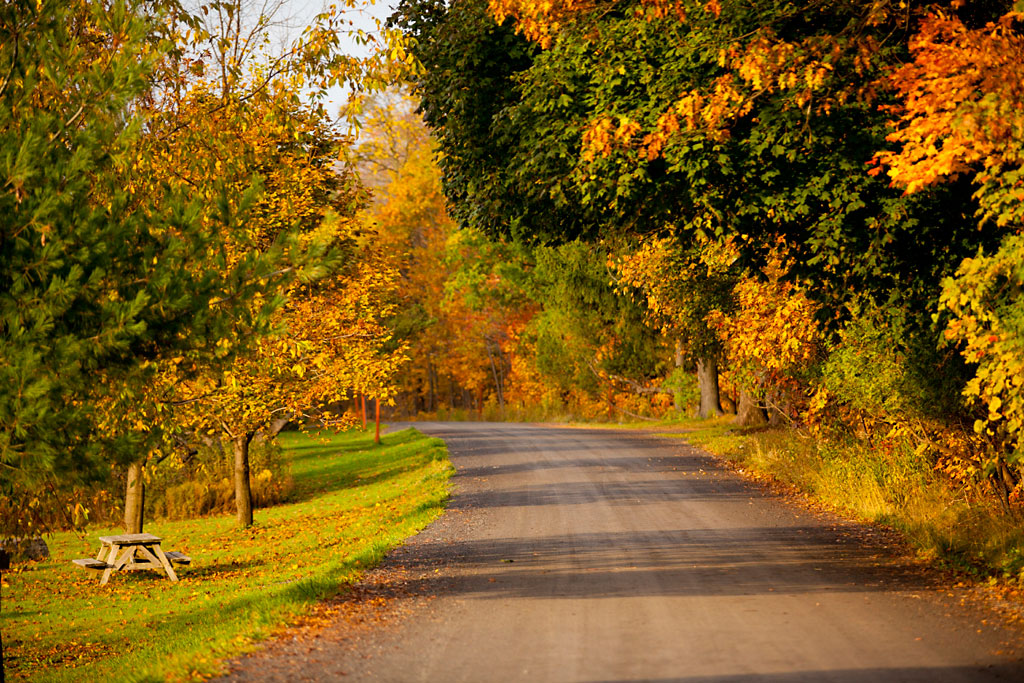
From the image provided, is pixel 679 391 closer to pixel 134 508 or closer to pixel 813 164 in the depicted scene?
pixel 134 508

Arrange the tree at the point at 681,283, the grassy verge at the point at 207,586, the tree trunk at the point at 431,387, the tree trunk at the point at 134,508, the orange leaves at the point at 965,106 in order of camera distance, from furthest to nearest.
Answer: the tree trunk at the point at 431,387
the tree at the point at 681,283
the tree trunk at the point at 134,508
the grassy verge at the point at 207,586
the orange leaves at the point at 965,106

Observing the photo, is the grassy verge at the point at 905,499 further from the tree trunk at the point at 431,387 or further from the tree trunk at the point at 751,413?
the tree trunk at the point at 431,387

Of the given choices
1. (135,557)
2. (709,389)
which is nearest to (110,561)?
(135,557)

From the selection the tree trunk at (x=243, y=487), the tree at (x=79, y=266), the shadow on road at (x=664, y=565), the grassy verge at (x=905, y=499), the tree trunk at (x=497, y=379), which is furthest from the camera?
the tree trunk at (x=497, y=379)

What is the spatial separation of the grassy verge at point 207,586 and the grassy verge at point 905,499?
6.38 meters

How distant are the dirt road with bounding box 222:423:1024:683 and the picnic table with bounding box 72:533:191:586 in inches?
196

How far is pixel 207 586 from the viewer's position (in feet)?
55.7

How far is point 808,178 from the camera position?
11.4 metres

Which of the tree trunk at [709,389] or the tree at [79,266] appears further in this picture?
the tree trunk at [709,389]

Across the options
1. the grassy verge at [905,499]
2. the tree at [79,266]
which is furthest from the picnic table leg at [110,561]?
the grassy verge at [905,499]

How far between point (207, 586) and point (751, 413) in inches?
722

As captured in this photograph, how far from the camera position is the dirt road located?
7164 mm

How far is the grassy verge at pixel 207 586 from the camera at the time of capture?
10070 millimetres

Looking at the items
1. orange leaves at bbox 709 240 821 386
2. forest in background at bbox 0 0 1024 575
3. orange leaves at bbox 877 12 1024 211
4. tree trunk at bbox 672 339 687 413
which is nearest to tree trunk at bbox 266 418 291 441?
forest in background at bbox 0 0 1024 575
